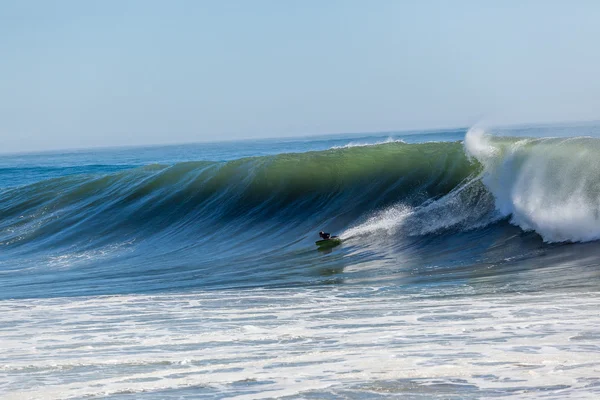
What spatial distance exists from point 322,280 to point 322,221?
482 cm

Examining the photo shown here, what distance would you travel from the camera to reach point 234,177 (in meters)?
18.5

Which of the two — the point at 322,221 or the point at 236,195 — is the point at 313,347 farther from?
the point at 236,195

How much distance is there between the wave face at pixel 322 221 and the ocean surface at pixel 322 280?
52mm

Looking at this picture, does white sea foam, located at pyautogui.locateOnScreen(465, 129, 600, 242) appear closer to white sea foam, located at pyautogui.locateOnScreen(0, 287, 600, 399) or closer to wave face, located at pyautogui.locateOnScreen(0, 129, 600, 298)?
wave face, located at pyautogui.locateOnScreen(0, 129, 600, 298)

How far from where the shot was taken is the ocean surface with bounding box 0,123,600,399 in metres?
5.14

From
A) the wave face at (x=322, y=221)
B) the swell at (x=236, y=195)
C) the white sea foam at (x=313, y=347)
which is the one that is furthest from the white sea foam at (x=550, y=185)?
the white sea foam at (x=313, y=347)

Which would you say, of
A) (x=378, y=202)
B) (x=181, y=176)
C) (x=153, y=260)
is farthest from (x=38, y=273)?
(x=181, y=176)

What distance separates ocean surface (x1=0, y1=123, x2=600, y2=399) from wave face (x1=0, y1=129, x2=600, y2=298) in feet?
0.17

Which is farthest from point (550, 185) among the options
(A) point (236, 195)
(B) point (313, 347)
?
(A) point (236, 195)

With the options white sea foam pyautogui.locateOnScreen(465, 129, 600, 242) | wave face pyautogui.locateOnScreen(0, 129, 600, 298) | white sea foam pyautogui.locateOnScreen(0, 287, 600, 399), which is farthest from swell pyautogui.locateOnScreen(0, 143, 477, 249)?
white sea foam pyautogui.locateOnScreen(0, 287, 600, 399)

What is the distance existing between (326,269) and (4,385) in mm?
5424

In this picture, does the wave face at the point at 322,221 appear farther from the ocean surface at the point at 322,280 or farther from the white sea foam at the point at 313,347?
the white sea foam at the point at 313,347

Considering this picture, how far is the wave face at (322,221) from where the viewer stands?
9977 mm

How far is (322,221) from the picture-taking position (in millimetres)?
14109
